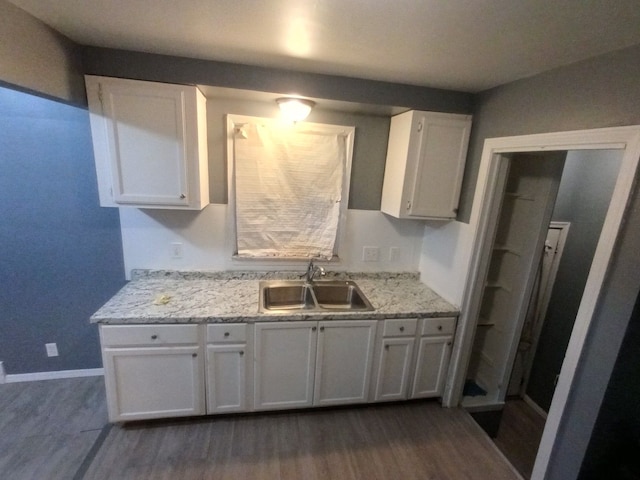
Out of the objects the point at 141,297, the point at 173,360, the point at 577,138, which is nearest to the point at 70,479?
the point at 173,360

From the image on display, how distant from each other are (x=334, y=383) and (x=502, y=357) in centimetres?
137

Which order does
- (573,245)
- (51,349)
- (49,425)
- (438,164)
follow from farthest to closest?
(573,245) < (51,349) < (438,164) < (49,425)

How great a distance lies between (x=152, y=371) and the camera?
5.99 ft

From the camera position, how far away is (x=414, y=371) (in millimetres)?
2168

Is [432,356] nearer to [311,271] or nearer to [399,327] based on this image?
[399,327]

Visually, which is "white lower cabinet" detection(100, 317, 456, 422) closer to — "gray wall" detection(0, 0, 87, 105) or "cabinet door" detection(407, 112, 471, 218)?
"cabinet door" detection(407, 112, 471, 218)

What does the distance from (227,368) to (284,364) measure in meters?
0.37

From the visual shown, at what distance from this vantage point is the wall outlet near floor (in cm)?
228

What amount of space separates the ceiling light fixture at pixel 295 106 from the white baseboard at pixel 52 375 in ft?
8.34

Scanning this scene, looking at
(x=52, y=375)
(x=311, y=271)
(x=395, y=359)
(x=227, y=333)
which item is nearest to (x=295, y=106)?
(x=311, y=271)

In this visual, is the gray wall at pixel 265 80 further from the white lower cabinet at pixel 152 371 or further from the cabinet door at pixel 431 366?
the cabinet door at pixel 431 366

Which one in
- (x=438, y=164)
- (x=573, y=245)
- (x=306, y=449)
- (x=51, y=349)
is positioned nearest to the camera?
(x=306, y=449)

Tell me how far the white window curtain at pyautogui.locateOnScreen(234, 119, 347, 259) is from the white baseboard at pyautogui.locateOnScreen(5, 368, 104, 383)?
5.15ft

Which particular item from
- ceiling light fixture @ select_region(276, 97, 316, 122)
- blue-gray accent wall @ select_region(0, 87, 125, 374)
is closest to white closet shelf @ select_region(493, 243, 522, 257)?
ceiling light fixture @ select_region(276, 97, 316, 122)
